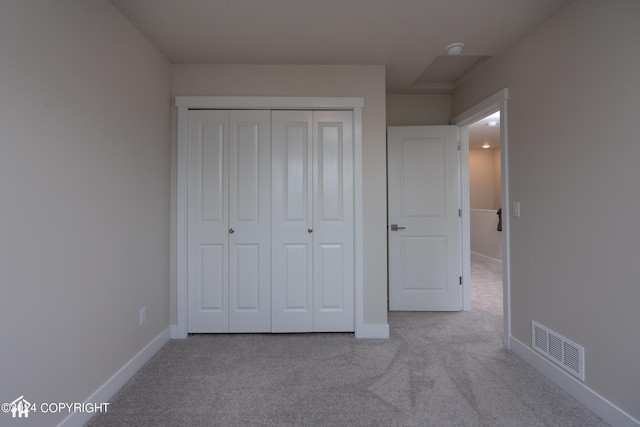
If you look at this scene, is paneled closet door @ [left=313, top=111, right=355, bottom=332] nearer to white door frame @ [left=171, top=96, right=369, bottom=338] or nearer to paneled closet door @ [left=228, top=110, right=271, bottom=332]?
white door frame @ [left=171, top=96, right=369, bottom=338]

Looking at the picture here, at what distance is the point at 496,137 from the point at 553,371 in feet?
18.2

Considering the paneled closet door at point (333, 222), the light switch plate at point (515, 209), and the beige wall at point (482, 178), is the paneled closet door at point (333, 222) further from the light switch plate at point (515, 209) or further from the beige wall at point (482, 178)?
the beige wall at point (482, 178)

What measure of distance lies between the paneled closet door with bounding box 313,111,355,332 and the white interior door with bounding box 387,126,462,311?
827mm

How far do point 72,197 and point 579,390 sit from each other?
313 cm

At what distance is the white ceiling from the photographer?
6.33 ft

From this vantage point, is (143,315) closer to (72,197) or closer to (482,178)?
Answer: (72,197)

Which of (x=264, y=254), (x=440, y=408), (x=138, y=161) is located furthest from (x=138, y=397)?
(x=440, y=408)

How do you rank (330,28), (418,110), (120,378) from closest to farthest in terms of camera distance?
(120,378) → (330,28) → (418,110)

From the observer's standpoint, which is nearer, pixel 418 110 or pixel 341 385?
pixel 341 385

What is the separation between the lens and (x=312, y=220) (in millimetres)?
2762

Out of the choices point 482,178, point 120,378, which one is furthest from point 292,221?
point 482,178

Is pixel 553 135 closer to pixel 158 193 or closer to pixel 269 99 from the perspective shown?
pixel 269 99

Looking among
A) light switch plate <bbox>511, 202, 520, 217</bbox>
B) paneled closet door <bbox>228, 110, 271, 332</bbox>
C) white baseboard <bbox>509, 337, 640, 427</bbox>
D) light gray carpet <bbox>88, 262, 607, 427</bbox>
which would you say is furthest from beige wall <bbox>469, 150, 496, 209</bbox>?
paneled closet door <bbox>228, 110, 271, 332</bbox>

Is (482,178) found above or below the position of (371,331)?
above
